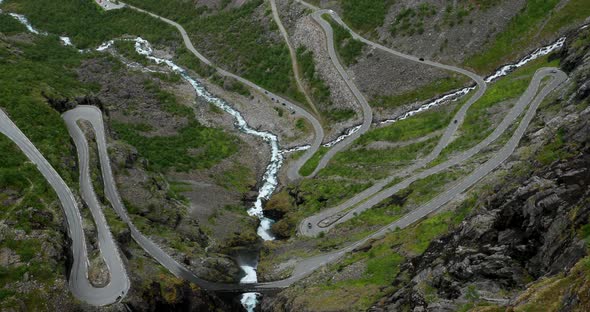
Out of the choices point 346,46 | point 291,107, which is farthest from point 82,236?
point 346,46

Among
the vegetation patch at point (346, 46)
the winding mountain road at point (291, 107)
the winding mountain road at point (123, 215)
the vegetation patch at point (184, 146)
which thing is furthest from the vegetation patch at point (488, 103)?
the vegetation patch at point (184, 146)

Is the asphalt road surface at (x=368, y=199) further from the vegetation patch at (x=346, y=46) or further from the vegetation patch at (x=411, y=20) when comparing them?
Result: the vegetation patch at (x=346, y=46)

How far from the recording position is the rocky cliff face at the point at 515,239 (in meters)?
32.3

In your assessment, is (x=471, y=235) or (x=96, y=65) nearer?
(x=471, y=235)

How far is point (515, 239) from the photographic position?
37281 millimetres

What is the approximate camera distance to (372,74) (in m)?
104

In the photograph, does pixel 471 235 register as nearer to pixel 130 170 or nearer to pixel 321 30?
pixel 130 170

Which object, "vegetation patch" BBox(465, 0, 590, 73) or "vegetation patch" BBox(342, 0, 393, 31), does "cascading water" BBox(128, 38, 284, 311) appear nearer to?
"vegetation patch" BBox(342, 0, 393, 31)

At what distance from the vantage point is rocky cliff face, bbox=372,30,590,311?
32281 mm

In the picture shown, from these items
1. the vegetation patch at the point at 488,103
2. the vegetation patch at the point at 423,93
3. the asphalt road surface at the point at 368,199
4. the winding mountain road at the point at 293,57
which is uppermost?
the winding mountain road at the point at 293,57

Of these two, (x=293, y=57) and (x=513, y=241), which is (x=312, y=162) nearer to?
(x=293, y=57)

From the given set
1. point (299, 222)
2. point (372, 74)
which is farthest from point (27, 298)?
point (372, 74)

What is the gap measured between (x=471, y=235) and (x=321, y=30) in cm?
7971

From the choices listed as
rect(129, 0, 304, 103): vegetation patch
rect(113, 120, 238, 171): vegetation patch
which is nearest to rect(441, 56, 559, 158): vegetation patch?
rect(129, 0, 304, 103): vegetation patch
